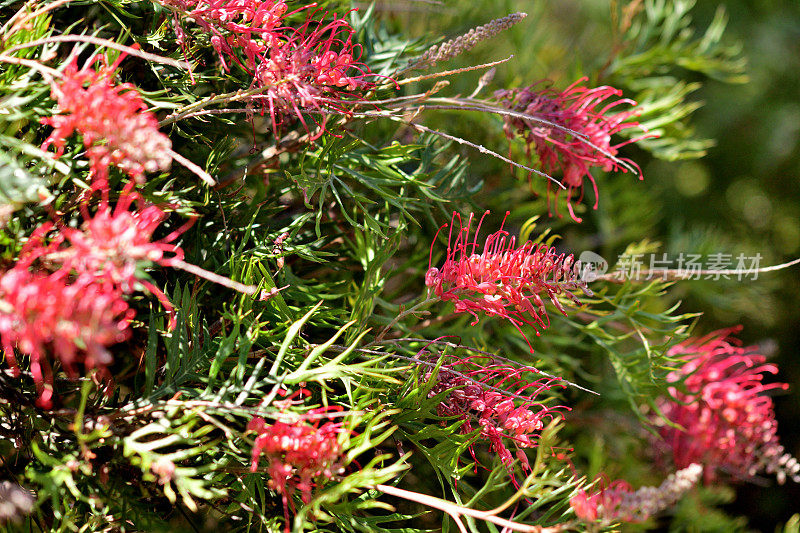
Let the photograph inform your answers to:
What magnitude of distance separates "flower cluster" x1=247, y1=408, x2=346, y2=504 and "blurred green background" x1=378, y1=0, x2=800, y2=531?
0.30 meters

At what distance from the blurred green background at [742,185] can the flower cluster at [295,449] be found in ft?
1.00

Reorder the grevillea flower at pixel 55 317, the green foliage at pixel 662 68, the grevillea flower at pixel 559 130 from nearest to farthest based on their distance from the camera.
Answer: the grevillea flower at pixel 55 317, the grevillea flower at pixel 559 130, the green foliage at pixel 662 68

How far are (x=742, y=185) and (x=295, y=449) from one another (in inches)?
25.1

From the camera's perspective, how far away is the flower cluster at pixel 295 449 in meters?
0.18

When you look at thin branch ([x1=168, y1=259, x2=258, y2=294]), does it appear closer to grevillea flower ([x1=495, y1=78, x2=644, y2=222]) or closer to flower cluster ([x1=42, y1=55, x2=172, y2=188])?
flower cluster ([x1=42, y1=55, x2=172, y2=188])

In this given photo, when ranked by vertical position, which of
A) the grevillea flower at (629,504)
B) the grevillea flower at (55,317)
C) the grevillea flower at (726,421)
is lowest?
the grevillea flower at (726,421)

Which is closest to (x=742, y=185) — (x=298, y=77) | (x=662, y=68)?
(x=662, y=68)

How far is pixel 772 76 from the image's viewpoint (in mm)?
667

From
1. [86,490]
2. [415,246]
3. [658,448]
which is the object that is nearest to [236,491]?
[86,490]

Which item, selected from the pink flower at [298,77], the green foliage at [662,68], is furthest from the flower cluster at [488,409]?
the green foliage at [662,68]

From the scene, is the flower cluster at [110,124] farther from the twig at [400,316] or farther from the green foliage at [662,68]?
the green foliage at [662,68]

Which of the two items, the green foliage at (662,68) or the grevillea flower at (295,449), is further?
the green foliage at (662,68)

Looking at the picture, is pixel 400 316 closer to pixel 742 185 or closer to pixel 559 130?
pixel 559 130

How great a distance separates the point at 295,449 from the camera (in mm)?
182
